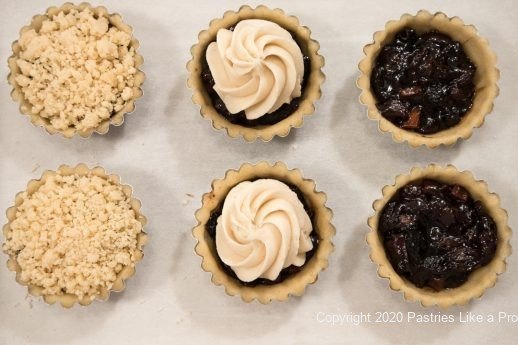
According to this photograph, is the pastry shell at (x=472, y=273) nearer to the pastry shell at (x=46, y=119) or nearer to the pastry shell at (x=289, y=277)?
the pastry shell at (x=289, y=277)

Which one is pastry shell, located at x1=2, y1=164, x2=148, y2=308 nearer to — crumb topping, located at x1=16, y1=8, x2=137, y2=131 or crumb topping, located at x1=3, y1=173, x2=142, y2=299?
crumb topping, located at x1=3, y1=173, x2=142, y2=299

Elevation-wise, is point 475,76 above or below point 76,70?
above

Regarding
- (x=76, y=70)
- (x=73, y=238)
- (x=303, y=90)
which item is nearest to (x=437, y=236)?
(x=303, y=90)

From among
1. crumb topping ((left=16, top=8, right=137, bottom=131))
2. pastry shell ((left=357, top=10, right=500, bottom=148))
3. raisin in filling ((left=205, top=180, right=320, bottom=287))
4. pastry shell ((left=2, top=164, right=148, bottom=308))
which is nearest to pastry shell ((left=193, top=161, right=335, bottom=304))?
raisin in filling ((left=205, top=180, right=320, bottom=287))

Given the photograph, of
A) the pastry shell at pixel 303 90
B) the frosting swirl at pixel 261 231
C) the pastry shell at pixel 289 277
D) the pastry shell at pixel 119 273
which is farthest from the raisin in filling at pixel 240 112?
the pastry shell at pixel 119 273

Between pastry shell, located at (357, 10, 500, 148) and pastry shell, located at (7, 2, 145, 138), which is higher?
pastry shell, located at (357, 10, 500, 148)

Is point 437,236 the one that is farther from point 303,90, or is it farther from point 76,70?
point 76,70
